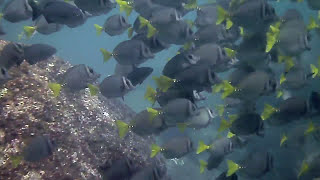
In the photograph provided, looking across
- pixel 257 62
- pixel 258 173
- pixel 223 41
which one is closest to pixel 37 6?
pixel 223 41

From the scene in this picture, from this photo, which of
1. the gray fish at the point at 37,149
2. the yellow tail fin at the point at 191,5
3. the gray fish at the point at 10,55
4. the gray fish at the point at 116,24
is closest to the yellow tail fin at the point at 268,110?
the yellow tail fin at the point at 191,5

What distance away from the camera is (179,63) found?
5352 mm

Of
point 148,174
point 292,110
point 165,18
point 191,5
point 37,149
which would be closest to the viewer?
point 148,174

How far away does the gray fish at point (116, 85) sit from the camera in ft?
17.5

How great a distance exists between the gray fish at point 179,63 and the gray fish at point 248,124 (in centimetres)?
120

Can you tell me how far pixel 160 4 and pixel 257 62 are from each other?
2137 millimetres

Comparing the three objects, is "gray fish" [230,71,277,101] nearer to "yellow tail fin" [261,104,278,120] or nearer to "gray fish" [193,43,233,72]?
"yellow tail fin" [261,104,278,120]

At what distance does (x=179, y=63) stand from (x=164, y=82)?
49cm

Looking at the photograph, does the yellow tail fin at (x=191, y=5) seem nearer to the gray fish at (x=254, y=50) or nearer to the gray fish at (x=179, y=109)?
the gray fish at (x=254, y=50)

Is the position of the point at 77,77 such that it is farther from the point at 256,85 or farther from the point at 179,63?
the point at 256,85

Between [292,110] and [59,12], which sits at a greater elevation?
[59,12]

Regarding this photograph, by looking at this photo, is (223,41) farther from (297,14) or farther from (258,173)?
(258,173)

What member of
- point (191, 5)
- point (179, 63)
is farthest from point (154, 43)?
point (191, 5)

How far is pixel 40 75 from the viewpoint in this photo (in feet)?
23.5
